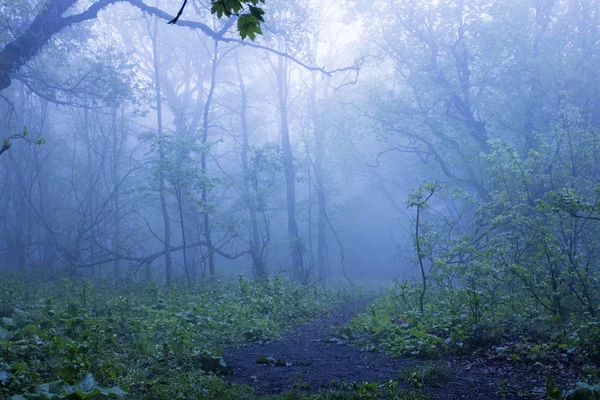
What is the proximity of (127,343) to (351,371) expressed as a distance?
296 cm

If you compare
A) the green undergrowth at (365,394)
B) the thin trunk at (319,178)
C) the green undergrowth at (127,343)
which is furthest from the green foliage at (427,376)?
the thin trunk at (319,178)

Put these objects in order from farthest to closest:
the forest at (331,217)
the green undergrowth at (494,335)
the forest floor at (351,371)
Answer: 1. the green undergrowth at (494,335)
2. the forest at (331,217)
3. the forest floor at (351,371)

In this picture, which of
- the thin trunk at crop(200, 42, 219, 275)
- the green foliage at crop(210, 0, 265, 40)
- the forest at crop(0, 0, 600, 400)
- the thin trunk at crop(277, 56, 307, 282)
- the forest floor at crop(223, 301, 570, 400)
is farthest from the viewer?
the thin trunk at crop(277, 56, 307, 282)

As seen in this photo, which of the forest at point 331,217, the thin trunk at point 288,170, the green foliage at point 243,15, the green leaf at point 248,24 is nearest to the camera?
the green foliage at point 243,15

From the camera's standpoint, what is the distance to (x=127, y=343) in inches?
Result: 238

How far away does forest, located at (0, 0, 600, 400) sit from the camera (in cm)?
473

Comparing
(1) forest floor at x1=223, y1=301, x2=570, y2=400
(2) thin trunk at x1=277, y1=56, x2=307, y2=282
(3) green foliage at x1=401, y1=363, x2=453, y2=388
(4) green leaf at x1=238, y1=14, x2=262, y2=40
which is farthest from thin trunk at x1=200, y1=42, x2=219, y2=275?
(4) green leaf at x1=238, y1=14, x2=262, y2=40

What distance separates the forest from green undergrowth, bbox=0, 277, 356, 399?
37 mm

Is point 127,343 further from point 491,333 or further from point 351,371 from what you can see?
point 491,333

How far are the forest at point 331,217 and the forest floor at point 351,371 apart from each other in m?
0.04

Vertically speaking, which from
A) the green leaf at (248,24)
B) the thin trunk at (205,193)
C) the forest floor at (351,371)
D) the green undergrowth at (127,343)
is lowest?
the forest floor at (351,371)

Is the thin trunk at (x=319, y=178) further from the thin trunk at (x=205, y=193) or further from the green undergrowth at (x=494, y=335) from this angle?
the green undergrowth at (x=494, y=335)

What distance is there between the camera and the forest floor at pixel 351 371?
427cm

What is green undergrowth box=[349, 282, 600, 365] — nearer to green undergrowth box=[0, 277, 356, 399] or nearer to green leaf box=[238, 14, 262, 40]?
green undergrowth box=[0, 277, 356, 399]
